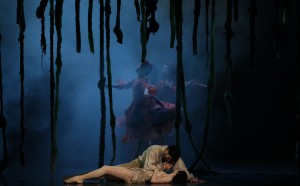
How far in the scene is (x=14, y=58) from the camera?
891cm

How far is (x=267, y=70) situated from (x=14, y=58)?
177 inches

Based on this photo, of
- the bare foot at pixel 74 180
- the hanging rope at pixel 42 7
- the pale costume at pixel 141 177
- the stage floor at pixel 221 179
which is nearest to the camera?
the hanging rope at pixel 42 7

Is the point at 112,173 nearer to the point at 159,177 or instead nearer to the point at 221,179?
the point at 159,177

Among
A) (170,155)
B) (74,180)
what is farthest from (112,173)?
(170,155)

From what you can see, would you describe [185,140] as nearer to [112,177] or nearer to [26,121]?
[26,121]

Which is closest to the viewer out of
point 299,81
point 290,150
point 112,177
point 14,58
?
point 299,81

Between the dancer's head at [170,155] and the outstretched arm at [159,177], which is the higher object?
the dancer's head at [170,155]

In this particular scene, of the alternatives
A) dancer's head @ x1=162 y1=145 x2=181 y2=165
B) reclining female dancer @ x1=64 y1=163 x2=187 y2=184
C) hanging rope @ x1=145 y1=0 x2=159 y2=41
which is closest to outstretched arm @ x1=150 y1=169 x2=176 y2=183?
reclining female dancer @ x1=64 y1=163 x2=187 y2=184

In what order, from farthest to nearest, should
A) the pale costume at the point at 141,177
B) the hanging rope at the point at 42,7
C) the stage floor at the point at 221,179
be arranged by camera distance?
the pale costume at the point at 141,177
the stage floor at the point at 221,179
the hanging rope at the point at 42,7

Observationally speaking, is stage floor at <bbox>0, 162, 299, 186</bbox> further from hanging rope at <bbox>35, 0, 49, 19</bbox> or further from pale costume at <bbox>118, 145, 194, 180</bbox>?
hanging rope at <bbox>35, 0, 49, 19</bbox>

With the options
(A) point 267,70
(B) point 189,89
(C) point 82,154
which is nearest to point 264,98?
(A) point 267,70

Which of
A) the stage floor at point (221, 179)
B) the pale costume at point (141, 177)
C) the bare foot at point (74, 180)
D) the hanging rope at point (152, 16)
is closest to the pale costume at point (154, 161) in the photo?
the pale costume at point (141, 177)

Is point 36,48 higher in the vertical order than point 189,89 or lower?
higher

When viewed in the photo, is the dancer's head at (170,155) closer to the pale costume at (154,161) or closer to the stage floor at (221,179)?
the pale costume at (154,161)
